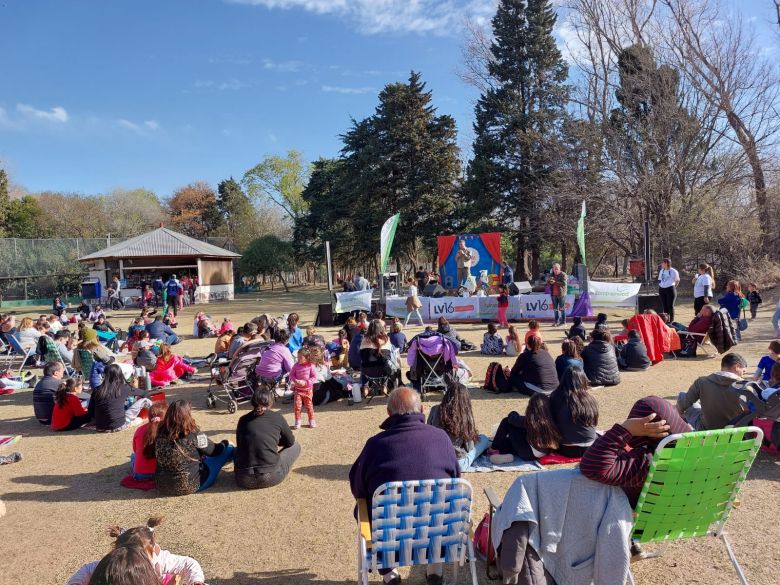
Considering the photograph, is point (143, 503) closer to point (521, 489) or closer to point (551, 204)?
point (521, 489)

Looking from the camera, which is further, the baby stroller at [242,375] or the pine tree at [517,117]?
the pine tree at [517,117]

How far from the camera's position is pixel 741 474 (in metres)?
2.85

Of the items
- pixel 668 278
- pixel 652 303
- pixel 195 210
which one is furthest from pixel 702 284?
pixel 195 210

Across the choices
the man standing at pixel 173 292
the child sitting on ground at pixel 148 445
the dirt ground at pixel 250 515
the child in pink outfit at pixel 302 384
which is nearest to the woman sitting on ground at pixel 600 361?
the dirt ground at pixel 250 515

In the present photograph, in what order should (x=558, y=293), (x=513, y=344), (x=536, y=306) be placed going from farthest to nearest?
(x=536, y=306) → (x=558, y=293) → (x=513, y=344)

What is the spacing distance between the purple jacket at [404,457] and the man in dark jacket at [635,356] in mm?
7059

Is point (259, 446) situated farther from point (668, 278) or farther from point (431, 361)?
point (668, 278)

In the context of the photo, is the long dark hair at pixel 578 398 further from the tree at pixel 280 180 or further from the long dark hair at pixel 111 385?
the tree at pixel 280 180

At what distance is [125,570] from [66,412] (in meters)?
6.21

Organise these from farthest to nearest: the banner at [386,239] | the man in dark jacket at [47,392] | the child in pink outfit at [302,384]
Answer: the banner at [386,239] < the man in dark jacket at [47,392] < the child in pink outfit at [302,384]

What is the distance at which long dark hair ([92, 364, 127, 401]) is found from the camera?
6.96 m

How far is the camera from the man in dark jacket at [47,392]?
7379 mm

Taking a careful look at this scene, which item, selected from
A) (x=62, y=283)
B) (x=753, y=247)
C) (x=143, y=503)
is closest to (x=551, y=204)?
(x=753, y=247)

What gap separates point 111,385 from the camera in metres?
6.99
